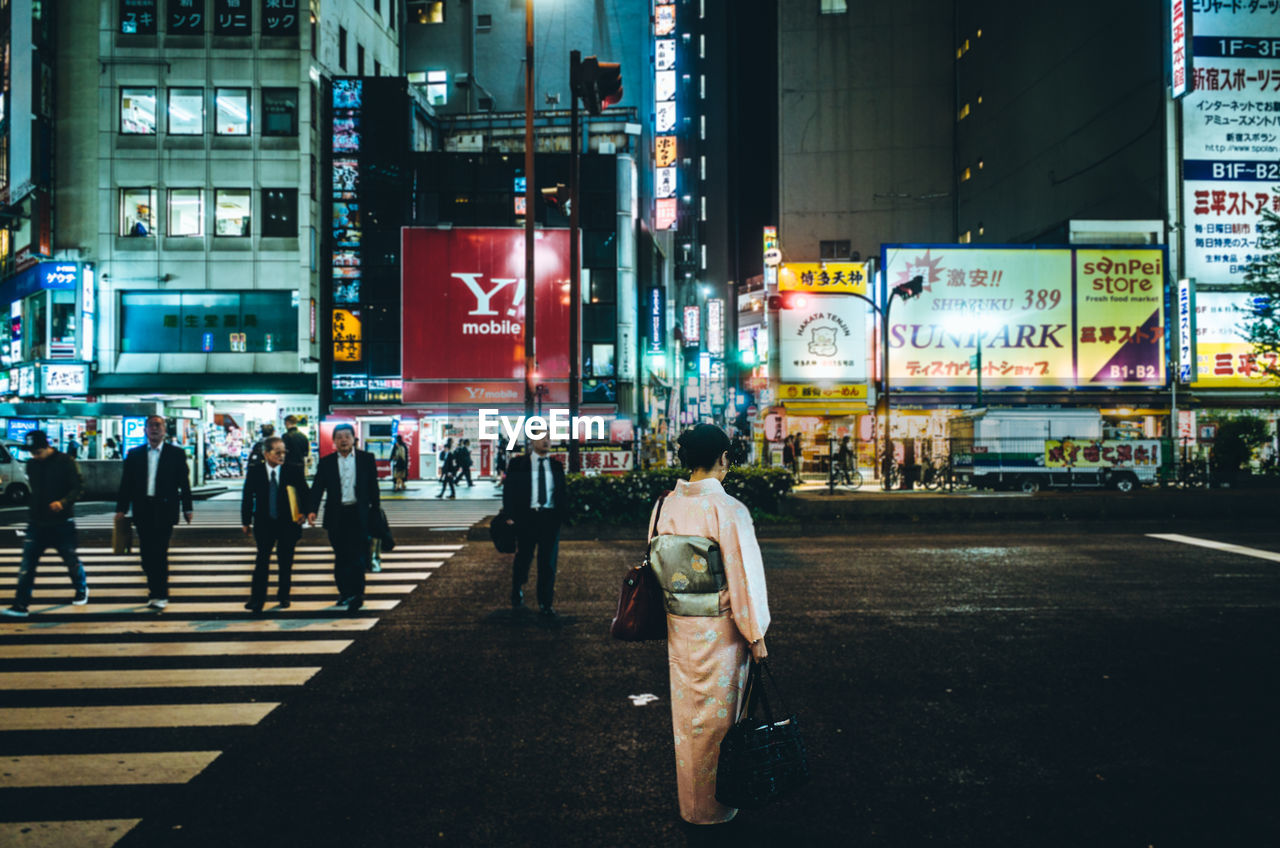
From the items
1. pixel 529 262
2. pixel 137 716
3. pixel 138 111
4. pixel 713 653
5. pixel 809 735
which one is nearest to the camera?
pixel 713 653

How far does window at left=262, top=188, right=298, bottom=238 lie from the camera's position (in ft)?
117

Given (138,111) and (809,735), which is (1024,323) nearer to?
(809,735)

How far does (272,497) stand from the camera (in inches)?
350

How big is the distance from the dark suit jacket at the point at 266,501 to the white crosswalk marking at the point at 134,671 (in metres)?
0.94

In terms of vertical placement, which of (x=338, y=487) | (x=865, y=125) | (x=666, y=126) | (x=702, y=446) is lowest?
(x=338, y=487)

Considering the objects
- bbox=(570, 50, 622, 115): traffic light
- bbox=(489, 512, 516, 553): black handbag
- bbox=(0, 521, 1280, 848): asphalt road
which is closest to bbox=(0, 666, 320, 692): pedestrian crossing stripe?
bbox=(0, 521, 1280, 848): asphalt road

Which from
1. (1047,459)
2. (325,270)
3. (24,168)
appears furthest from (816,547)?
(24,168)

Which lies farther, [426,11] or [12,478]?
[426,11]

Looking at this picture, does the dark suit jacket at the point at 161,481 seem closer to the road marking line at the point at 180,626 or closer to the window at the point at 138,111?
the road marking line at the point at 180,626

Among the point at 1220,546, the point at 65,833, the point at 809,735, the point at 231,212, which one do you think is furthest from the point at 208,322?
the point at 809,735

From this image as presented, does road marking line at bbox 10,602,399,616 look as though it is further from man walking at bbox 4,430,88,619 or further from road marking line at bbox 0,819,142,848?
road marking line at bbox 0,819,142,848

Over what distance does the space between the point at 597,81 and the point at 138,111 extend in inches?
1159

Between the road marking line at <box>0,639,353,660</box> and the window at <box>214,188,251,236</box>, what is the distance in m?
31.9

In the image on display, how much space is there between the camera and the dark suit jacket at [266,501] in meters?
8.85
